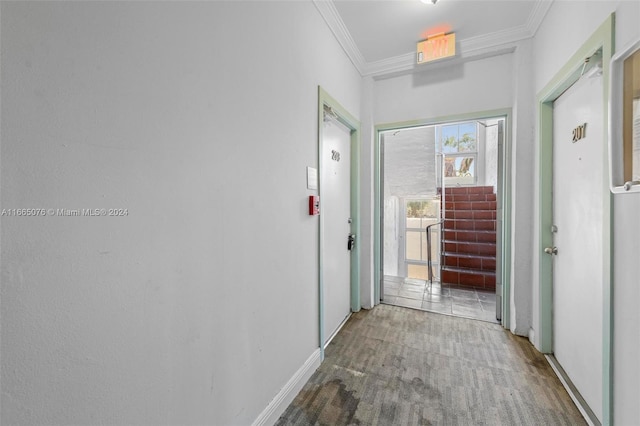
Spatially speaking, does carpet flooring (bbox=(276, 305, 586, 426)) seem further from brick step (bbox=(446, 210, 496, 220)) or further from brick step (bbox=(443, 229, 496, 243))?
brick step (bbox=(446, 210, 496, 220))

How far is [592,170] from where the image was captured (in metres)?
1.45

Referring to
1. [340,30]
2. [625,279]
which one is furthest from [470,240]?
[340,30]

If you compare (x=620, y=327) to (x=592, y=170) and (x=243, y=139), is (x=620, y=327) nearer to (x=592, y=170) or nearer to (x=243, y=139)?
(x=592, y=170)

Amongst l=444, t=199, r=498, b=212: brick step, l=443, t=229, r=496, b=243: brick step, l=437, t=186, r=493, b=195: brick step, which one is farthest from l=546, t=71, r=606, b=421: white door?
l=437, t=186, r=493, b=195: brick step

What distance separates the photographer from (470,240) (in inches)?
157

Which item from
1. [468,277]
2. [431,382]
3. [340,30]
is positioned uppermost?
[340,30]

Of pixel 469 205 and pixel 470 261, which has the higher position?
pixel 469 205

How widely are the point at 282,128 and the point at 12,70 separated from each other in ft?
3.55

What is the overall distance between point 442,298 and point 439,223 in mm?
1320

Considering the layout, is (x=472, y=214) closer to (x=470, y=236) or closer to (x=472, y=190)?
(x=470, y=236)

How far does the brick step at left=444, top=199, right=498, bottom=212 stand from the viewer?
4152 millimetres

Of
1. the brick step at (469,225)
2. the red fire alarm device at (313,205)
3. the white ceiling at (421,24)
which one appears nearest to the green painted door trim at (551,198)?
the white ceiling at (421,24)

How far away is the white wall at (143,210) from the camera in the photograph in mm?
Answer: 612

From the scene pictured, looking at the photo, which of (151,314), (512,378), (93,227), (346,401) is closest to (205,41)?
(93,227)
